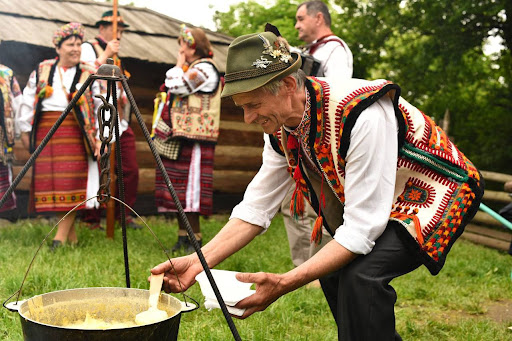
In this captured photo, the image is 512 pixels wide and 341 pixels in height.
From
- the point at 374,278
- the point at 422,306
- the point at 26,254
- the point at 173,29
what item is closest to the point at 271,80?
the point at 374,278

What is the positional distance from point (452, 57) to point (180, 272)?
7.98m


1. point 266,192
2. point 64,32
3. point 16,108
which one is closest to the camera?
point 266,192

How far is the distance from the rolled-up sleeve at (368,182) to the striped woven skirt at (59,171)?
3927 mm

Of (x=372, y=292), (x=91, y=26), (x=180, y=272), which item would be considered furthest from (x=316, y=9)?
(x=91, y=26)

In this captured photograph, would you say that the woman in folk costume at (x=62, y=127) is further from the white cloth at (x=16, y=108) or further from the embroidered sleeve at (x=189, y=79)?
the embroidered sleeve at (x=189, y=79)

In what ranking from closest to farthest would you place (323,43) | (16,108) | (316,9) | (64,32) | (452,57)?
(323,43), (316,9), (64,32), (16,108), (452,57)

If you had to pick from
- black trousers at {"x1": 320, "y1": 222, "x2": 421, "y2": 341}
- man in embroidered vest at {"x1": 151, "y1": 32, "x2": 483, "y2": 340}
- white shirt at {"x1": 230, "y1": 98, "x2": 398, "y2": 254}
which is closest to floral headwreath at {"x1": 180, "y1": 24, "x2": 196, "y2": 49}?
man in embroidered vest at {"x1": 151, "y1": 32, "x2": 483, "y2": 340}

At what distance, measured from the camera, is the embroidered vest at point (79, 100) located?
5.67 m

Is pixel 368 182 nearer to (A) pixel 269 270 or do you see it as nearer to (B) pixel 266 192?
(B) pixel 266 192

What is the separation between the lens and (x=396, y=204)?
264cm

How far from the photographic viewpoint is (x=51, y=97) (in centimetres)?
Result: 568

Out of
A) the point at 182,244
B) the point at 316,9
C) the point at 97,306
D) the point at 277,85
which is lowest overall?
the point at 182,244

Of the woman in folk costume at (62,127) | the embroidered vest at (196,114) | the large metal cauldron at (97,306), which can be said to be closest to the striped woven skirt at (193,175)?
the embroidered vest at (196,114)

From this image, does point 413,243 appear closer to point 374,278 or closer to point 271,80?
point 374,278
